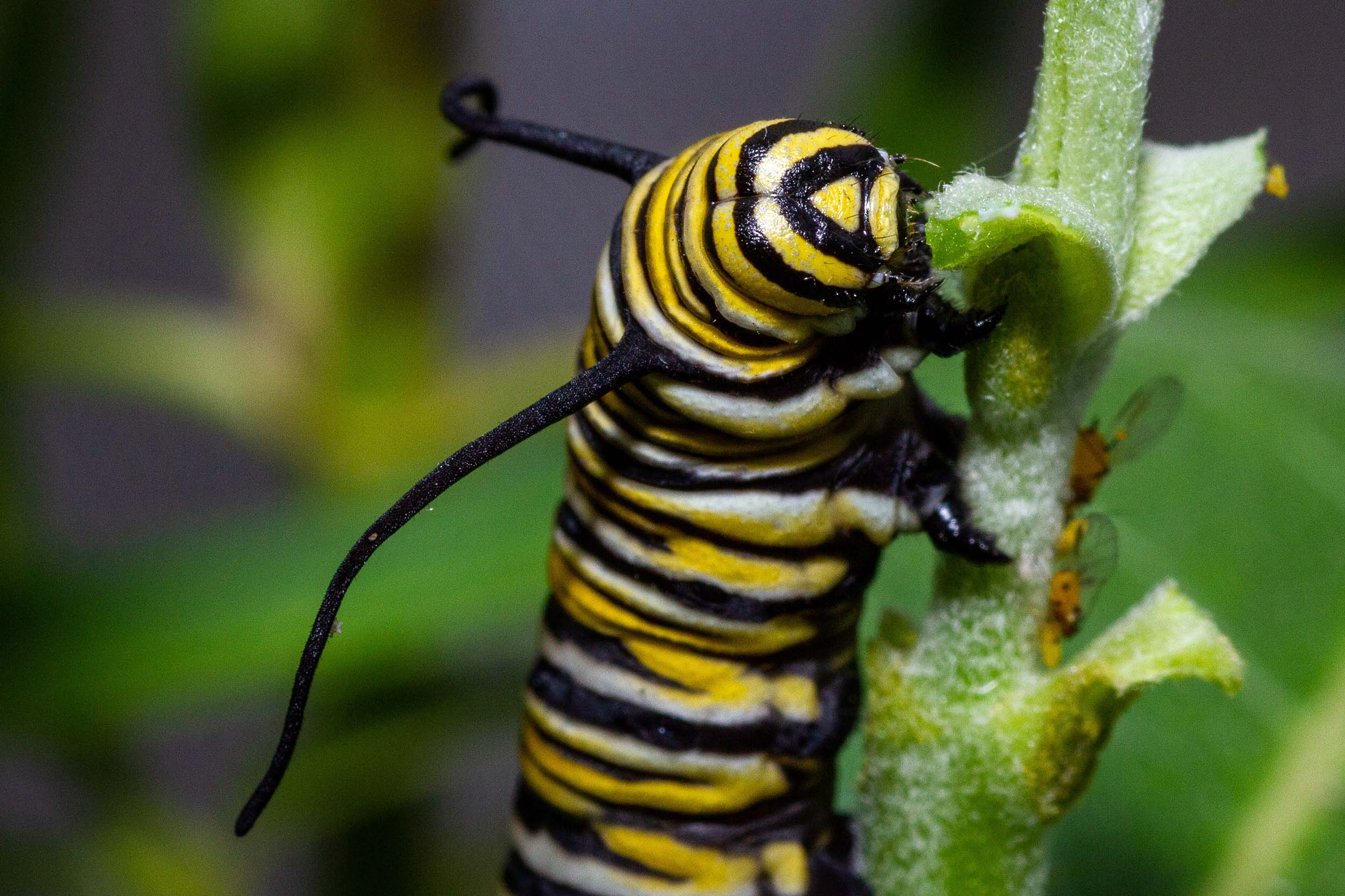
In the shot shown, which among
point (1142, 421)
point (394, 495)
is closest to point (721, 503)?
point (1142, 421)

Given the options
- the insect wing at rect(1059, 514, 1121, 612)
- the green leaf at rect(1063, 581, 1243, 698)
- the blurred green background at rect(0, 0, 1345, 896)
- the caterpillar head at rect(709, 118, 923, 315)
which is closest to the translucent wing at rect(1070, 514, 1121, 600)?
the insect wing at rect(1059, 514, 1121, 612)

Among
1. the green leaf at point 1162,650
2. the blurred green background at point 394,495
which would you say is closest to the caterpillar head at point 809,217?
the green leaf at point 1162,650

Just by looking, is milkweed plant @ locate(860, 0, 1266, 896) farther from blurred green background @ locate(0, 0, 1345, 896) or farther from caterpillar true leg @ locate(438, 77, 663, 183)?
blurred green background @ locate(0, 0, 1345, 896)

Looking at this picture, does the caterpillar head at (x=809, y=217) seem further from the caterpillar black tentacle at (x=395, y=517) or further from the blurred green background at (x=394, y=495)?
the blurred green background at (x=394, y=495)

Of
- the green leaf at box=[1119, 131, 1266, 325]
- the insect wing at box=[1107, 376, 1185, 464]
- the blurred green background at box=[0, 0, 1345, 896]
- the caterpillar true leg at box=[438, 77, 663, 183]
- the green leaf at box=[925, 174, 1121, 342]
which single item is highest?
the green leaf at box=[1119, 131, 1266, 325]

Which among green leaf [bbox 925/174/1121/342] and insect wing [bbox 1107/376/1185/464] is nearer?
green leaf [bbox 925/174/1121/342]

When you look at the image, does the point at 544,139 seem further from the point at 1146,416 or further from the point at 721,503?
the point at 1146,416

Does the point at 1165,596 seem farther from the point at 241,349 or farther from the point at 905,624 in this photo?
the point at 241,349
